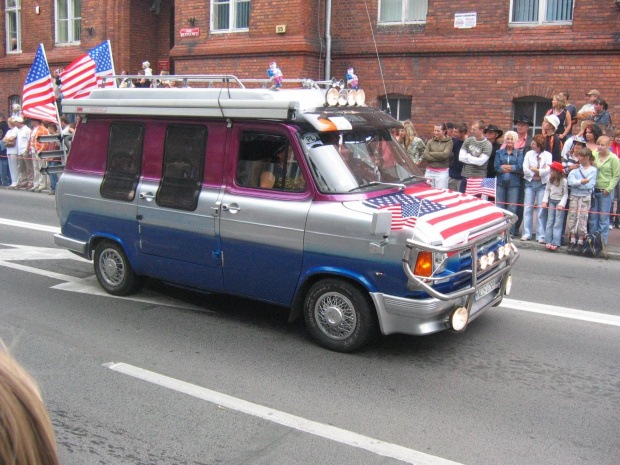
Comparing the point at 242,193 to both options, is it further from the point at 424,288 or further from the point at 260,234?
the point at 424,288

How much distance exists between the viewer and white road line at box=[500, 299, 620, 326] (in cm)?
A: 727

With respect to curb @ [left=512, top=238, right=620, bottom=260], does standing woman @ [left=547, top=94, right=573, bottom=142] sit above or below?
above

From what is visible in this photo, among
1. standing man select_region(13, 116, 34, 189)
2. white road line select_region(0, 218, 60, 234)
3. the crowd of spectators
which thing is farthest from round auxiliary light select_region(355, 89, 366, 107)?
standing man select_region(13, 116, 34, 189)

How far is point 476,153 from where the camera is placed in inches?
484

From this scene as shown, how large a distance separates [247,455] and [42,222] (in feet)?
32.3

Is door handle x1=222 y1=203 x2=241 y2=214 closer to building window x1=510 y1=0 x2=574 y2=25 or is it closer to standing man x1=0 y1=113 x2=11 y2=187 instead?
building window x1=510 y1=0 x2=574 y2=25

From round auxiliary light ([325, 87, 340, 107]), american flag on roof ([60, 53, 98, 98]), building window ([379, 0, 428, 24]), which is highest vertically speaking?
building window ([379, 0, 428, 24])

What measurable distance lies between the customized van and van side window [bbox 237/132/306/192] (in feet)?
0.04

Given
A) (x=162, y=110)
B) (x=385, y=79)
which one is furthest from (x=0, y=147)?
(x=162, y=110)

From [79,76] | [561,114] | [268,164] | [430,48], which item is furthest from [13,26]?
[268,164]

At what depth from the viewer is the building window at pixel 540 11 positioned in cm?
1479

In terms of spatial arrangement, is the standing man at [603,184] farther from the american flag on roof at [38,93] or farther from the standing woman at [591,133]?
the american flag on roof at [38,93]

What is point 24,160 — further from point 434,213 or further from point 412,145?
point 434,213

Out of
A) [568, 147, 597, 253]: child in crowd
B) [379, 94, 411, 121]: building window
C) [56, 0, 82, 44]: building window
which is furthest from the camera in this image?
[56, 0, 82, 44]: building window
